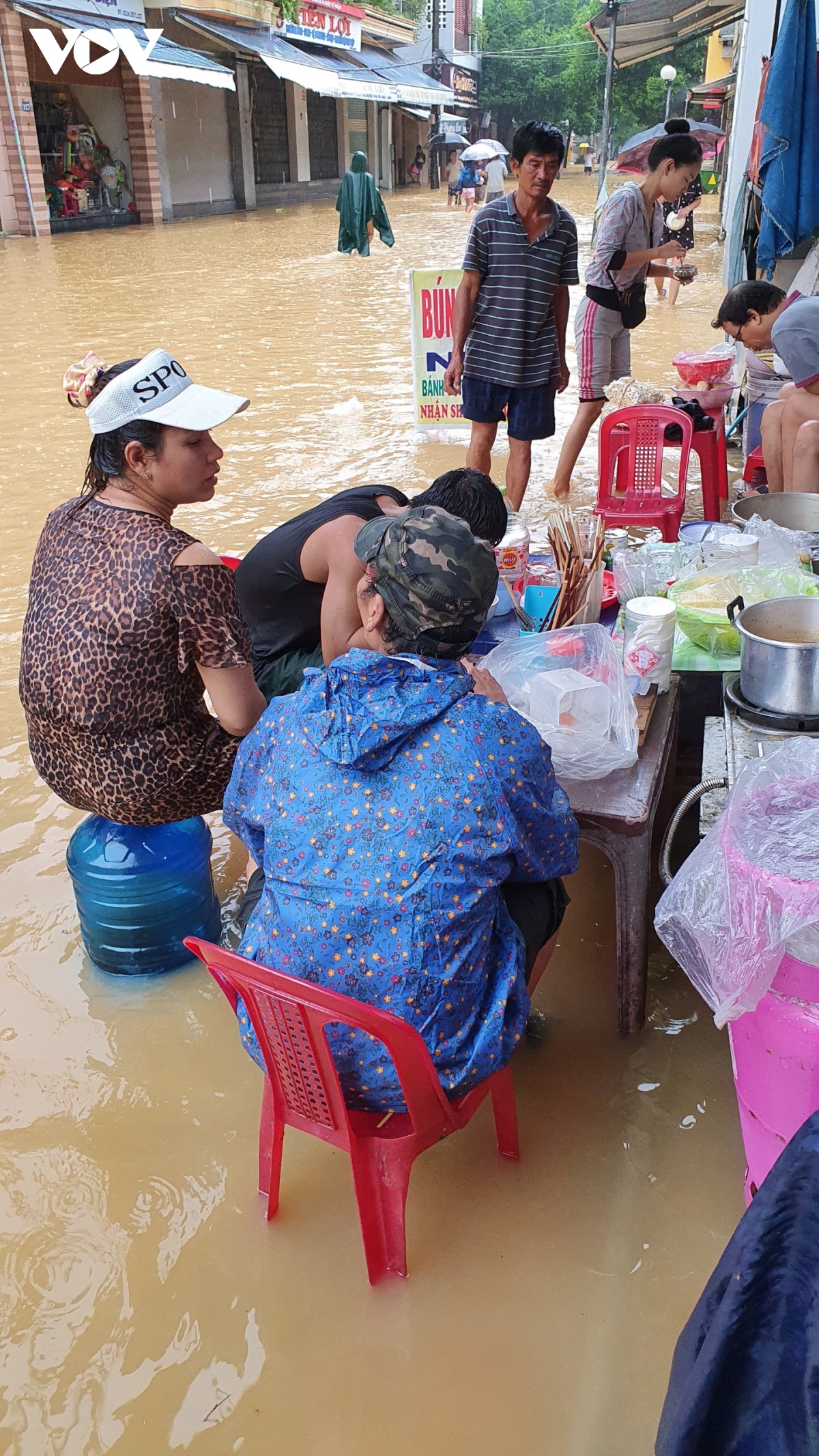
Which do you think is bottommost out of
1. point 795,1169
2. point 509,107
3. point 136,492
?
point 795,1169

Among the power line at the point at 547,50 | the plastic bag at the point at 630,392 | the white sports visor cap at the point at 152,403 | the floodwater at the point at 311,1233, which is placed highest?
the power line at the point at 547,50

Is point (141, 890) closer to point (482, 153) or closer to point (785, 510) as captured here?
point (785, 510)

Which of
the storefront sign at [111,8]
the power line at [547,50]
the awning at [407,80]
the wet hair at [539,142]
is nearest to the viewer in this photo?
the wet hair at [539,142]

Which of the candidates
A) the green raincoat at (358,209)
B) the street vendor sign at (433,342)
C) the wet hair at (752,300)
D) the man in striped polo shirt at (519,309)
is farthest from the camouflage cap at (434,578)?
the green raincoat at (358,209)

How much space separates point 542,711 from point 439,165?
41.0m

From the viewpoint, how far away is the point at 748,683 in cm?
214

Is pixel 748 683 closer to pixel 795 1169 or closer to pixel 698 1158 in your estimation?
pixel 698 1158

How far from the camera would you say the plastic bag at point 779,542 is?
9.83 feet

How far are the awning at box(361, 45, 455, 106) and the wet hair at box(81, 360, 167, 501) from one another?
1313 inches

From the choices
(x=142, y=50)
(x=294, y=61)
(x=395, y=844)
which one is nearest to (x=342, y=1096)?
(x=395, y=844)

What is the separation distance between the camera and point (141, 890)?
2498 mm

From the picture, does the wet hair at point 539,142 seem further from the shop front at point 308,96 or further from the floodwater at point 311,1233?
the shop front at point 308,96

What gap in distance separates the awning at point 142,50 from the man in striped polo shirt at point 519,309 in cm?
1658

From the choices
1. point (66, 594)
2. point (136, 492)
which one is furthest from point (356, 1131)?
point (136, 492)
